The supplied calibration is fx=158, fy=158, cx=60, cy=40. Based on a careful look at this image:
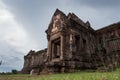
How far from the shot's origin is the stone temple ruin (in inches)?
840

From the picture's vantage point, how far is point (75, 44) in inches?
968

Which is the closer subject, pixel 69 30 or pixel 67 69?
pixel 67 69

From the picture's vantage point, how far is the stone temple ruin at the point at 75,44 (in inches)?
840

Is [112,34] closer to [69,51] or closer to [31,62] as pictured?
[69,51]

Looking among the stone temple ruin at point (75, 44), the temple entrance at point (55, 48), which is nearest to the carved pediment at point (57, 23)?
the stone temple ruin at point (75, 44)

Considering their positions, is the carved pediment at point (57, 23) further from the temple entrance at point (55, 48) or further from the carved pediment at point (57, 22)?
the temple entrance at point (55, 48)

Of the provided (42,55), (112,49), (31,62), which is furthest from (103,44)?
(31,62)

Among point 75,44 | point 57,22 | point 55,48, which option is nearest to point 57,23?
point 57,22

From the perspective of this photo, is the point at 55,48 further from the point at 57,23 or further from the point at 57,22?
the point at 57,22

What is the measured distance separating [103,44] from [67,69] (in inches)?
480

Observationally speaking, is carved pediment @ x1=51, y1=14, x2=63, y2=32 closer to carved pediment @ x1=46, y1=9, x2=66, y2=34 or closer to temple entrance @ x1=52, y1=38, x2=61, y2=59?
carved pediment @ x1=46, y1=9, x2=66, y2=34

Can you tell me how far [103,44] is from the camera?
3005cm

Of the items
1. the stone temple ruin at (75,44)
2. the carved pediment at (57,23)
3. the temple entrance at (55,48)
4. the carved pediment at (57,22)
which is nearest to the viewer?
the stone temple ruin at (75,44)

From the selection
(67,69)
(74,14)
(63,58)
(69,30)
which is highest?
(74,14)
